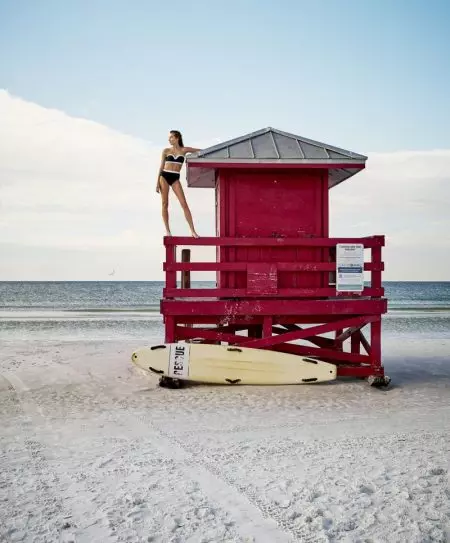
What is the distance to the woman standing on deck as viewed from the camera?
400 inches

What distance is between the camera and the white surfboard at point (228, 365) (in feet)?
32.1

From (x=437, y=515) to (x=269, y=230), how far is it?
21.0 feet

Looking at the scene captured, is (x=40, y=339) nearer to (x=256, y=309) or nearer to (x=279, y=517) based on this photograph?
(x=256, y=309)

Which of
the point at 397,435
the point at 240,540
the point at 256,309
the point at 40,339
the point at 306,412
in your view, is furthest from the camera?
the point at 40,339

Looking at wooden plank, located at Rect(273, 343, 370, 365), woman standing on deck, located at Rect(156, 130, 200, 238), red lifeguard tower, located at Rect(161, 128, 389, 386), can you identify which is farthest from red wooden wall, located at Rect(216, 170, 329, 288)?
wooden plank, located at Rect(273, 343, 370, 365)

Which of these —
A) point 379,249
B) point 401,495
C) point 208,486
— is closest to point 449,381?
point 379,249

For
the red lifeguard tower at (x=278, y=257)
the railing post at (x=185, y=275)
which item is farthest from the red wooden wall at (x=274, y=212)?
the railing post at (x=185, y=275)

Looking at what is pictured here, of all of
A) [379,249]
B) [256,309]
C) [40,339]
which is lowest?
[40,339]

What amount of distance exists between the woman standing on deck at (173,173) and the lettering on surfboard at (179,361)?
6.61ft

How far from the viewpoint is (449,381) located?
433 inches

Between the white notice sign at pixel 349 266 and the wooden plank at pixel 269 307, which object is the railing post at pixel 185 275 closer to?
the wooden plank at pixel 269 307

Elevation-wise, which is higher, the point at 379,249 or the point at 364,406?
the point at 379,249

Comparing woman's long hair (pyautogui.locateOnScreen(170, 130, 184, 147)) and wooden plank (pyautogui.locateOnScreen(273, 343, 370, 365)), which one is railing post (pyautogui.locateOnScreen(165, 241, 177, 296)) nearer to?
woman's long hair (pyautogui.locateOnScreen(170, 130, 184, 147))

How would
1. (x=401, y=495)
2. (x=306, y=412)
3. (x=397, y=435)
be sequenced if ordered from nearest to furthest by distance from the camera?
(x=401, y=495)
(x=397, y=435)
(x=306, y=412)
